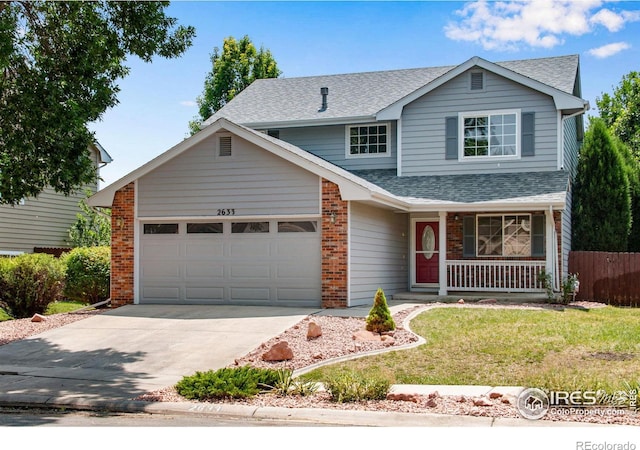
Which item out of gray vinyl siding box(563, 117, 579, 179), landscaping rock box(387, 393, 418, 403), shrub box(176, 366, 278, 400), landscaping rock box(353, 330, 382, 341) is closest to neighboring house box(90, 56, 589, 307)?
gray vinyl siding box(563, 117, 579, 179)

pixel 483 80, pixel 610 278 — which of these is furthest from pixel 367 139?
pixel 610 278

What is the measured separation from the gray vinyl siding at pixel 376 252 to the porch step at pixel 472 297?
62 cm

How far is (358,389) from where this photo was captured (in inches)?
352

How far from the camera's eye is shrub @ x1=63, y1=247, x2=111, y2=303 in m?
20.8

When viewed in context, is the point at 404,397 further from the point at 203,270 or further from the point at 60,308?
the point at 60,308

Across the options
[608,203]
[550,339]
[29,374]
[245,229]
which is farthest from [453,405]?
[608,203]

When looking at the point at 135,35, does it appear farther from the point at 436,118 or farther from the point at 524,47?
the point at 524,47

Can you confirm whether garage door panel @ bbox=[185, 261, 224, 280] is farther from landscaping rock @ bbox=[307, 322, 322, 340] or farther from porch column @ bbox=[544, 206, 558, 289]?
porch column @ bbox=[544, 206, 558, 289]

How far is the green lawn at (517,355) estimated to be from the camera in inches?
382

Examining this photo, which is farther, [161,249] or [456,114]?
[456,114]

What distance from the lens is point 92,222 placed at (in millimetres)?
29484

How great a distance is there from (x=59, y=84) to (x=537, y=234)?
12977 millimetres

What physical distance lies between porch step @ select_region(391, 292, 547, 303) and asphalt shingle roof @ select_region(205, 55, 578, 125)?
5830 mm

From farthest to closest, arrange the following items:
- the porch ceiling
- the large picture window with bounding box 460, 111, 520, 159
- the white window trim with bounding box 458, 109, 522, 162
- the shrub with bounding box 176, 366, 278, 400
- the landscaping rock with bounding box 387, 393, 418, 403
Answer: the large picture window with bounding box 460, 111, 520, 159, the white window trim with bounding box 458, 109, 522, 162, the porch ceiling, the shrub with bounding box 176, 366, 278, 400, the landscaping rock with bounding box 387, 393, 418, 403
